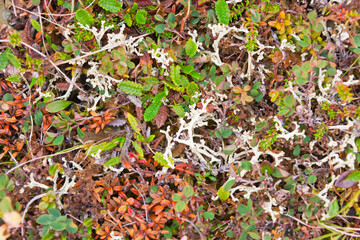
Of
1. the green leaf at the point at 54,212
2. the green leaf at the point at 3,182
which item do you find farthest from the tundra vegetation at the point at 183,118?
the green leaf at the point at 3,182

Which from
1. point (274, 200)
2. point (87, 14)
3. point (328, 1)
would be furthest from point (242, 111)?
point (87, 14)

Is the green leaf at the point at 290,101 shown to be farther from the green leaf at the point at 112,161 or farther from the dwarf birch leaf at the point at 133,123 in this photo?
the green leaf at the point at 112,161

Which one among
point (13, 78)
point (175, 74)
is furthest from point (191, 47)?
point (13, 78)

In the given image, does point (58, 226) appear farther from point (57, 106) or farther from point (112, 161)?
point (57, 106)

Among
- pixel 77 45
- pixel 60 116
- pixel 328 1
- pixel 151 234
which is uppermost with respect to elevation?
pixel 328 1

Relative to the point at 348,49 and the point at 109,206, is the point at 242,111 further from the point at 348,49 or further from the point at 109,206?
the point at 109,206

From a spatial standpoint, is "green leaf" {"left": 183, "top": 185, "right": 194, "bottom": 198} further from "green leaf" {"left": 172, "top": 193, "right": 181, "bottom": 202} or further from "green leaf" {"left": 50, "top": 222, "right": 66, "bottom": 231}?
"green leaf" {"left": 50, "top": 222, "right": 66, "bottom": 231}
